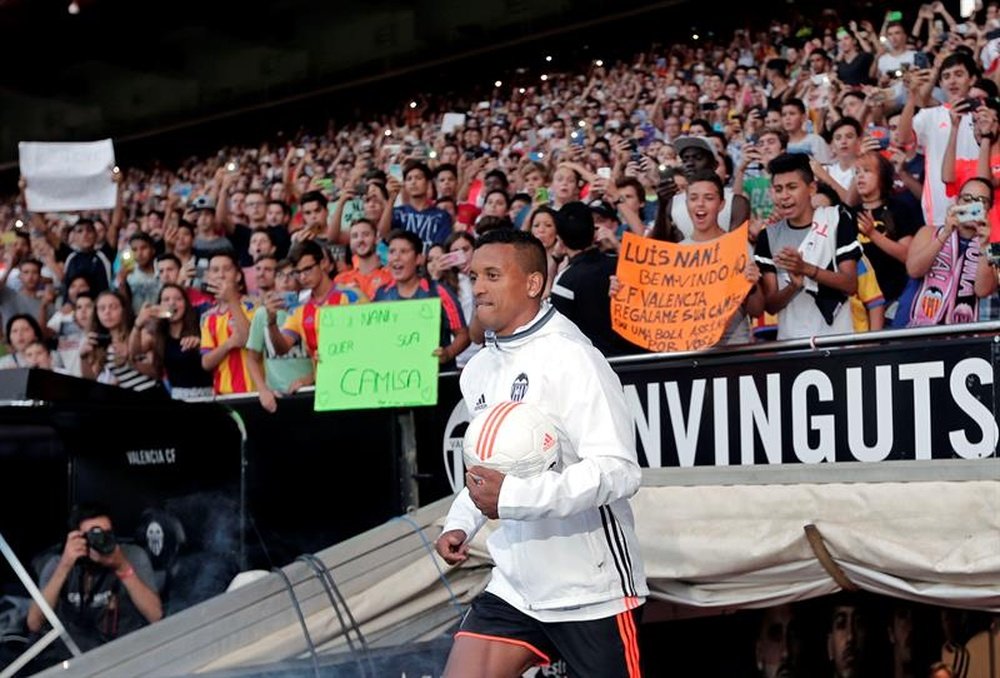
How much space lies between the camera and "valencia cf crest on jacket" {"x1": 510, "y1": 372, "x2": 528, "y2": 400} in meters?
3.48

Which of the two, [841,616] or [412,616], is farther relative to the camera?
[841,616]

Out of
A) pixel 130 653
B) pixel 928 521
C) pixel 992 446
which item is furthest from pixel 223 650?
pixel 992 446

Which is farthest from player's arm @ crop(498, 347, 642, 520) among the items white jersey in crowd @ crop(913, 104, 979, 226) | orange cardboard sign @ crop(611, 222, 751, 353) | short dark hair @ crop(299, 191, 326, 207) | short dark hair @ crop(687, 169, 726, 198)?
short dark hair @ crop(299, 191, 326, 207)

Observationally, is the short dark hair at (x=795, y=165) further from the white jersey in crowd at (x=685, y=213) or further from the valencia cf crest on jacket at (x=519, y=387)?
the valencia cf crest on jacket at (x=519, y=387)

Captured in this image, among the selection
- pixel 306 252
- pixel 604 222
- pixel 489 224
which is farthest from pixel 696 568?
pixel 306 252

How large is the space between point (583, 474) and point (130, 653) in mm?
1953

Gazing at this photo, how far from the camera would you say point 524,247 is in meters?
3.62

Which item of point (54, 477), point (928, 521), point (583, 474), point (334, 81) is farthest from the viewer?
point (334, 81)

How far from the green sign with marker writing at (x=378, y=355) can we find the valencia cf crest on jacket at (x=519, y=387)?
2.98 metres

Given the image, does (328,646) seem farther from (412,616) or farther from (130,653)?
(130,653)

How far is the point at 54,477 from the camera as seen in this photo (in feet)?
24.3

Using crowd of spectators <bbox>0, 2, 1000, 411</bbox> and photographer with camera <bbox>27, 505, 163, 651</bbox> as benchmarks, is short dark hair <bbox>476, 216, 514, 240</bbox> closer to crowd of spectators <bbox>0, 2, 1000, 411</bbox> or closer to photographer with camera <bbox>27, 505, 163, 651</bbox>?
crowd of spectators <bbox>0, 2, 1000, 411</bbox>

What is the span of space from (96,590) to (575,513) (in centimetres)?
359

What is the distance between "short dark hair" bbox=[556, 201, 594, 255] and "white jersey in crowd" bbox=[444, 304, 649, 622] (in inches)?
108
